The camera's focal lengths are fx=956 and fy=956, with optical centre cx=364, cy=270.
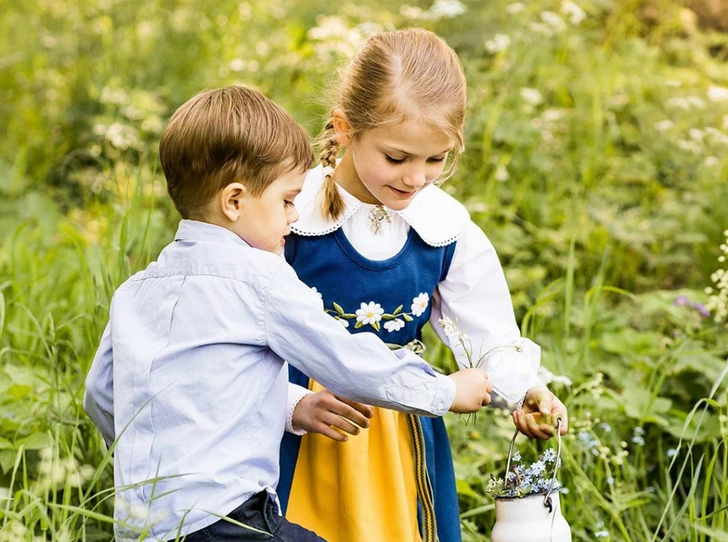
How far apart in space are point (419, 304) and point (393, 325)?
0.07 metres

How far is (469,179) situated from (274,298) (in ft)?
8.44

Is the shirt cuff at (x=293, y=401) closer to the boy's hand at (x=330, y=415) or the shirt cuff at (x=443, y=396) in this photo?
the boy's hand at (x=330, y=415)

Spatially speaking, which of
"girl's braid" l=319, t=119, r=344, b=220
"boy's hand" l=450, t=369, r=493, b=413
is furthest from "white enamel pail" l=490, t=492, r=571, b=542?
"girl's braid" l=319, t=119, r=344, b=220

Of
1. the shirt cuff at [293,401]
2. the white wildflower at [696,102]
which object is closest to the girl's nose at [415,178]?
the shirt cuff at [293,401]

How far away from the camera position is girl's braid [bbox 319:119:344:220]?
2.01 meters

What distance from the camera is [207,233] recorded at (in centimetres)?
169

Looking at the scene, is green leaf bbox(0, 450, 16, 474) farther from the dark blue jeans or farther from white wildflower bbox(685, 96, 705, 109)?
white wildflower bbox(685, 96, 705, 109)

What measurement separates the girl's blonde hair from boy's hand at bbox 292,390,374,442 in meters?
0.42

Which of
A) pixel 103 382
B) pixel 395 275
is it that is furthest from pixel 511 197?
pixel 103 382

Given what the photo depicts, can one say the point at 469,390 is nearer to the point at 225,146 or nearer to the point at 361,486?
the point at 361,486

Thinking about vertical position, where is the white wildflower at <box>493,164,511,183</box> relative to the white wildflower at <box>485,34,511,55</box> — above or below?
below

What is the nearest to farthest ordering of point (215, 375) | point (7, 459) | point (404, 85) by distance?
point (215, 375), point (404, 85), point (7, 459)

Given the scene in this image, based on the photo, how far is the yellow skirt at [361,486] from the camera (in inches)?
75.9

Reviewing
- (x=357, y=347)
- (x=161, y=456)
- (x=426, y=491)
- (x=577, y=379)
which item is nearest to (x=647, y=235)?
(x=577, y=379)
